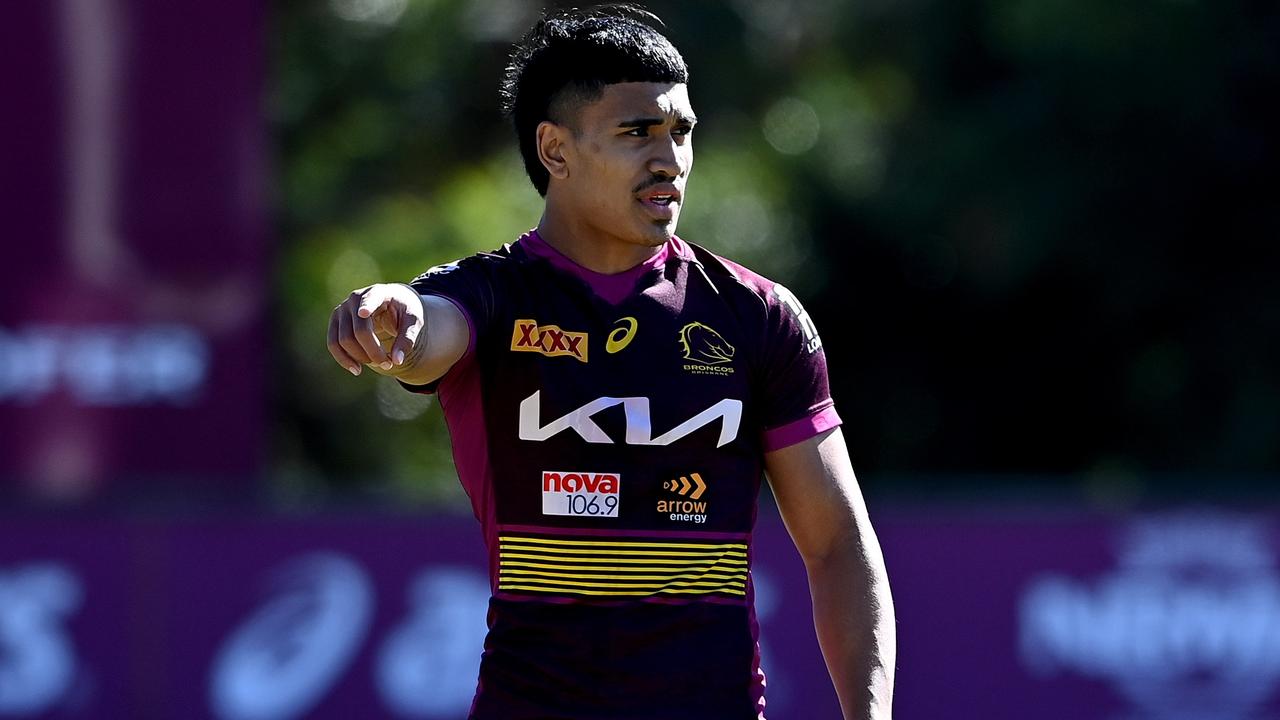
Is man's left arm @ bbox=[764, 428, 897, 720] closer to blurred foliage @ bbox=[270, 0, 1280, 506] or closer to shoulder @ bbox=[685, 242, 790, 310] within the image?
shoulder @ bbox=[685, 242, 790, 310]

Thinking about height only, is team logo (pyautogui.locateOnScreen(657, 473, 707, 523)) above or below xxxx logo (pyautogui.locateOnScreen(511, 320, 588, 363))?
below

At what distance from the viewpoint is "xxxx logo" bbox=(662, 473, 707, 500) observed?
3.41 metres

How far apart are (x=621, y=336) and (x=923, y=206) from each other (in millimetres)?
13118

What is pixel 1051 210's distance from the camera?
50.1 ft

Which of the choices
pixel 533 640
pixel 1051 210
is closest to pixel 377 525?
pixel 533 640

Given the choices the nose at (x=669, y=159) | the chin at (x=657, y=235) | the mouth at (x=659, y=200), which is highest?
the nose at (x=669, y=159)

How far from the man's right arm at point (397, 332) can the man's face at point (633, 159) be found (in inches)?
14.3

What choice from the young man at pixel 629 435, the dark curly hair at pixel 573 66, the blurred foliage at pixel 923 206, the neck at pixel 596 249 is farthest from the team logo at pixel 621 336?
the blurred foliage at pixel 923 206

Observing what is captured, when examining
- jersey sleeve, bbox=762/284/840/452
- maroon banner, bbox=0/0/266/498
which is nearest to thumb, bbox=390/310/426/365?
jersey sleeve, bbox=762/284/840/452

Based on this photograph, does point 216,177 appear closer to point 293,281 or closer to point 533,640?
point 533,640

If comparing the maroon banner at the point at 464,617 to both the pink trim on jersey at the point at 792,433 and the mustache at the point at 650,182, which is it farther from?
the mustache at the point at 650,182

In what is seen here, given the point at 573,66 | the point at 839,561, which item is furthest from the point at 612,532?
the point at 573,66

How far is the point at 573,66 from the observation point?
3562mm

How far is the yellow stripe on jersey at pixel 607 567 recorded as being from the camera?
3.38 meters
